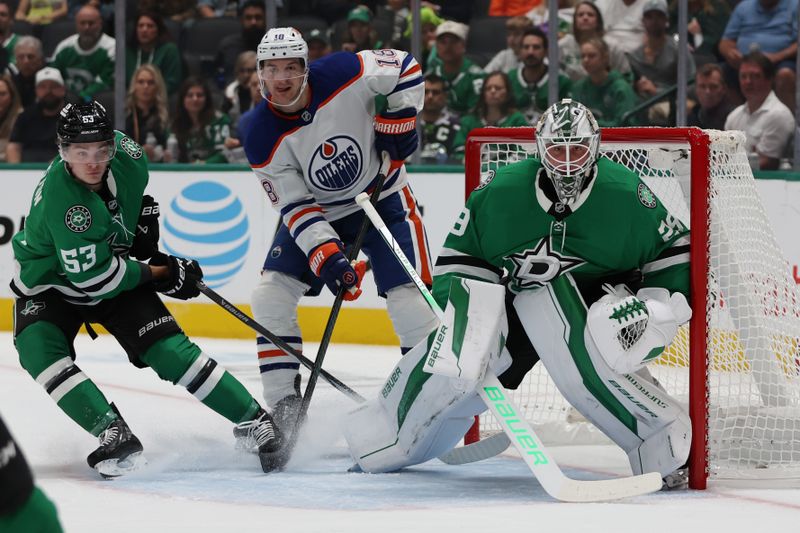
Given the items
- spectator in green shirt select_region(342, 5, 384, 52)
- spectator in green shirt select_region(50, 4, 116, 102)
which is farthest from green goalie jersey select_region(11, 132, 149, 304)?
spectator in green shirt select_region(50, 4, 116, 102)

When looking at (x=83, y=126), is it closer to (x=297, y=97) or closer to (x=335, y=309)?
(x=297, y=97)

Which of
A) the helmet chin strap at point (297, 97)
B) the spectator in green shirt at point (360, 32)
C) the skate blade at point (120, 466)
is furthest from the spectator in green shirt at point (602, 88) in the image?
the skate blade at point (120, 466)

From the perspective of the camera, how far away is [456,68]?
612 cm

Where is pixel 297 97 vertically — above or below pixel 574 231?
above

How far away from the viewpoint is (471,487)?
130 inches

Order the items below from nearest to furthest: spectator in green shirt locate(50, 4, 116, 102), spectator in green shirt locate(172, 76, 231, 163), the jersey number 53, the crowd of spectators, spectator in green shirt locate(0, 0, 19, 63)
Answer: the jersey number 53
the crowd of spectators
spectator in green shirt locate(172, 76, 231, 163)
spectator in green shirt locate(50, 4, 116, 102)
spectator in green shirt locate(0, 0, 19, 63)

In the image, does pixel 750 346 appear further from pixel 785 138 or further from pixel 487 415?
pixel 785 138

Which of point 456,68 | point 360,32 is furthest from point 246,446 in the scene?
point 360,32

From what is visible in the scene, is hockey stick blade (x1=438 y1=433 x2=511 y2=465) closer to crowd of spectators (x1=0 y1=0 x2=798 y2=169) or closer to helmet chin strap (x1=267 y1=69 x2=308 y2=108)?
helmet chin strap (x1=267 y1=69 x2=308 y2=108)

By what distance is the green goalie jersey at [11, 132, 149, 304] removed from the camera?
3.33 metres

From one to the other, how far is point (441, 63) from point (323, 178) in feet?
7.61

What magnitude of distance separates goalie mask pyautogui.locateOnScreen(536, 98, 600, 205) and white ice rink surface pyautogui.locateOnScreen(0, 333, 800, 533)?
0.69 meters

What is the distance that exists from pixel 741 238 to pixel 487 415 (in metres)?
0.87

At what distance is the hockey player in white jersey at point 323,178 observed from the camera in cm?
382
